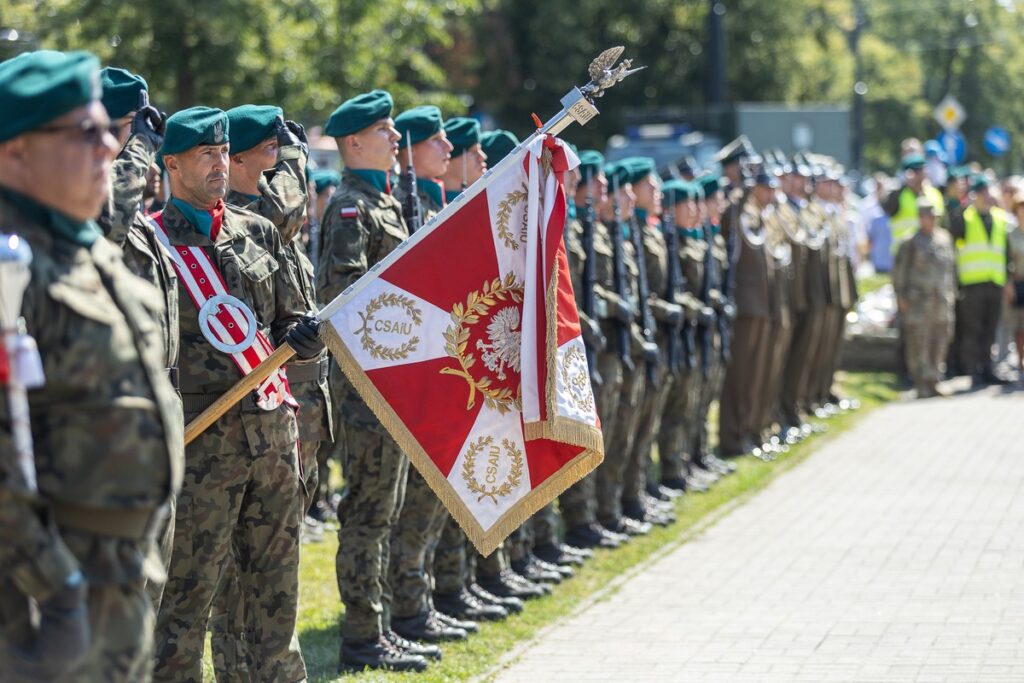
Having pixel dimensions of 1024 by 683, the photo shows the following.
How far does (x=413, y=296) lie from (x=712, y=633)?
278cm

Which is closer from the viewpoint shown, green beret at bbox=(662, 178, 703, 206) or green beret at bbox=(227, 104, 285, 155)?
green beret at bbox=(227, 104, 285, 155)

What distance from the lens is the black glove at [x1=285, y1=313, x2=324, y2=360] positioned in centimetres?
548

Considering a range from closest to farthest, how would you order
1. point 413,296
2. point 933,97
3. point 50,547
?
point 50,547 → point 413,296 → point 933,97

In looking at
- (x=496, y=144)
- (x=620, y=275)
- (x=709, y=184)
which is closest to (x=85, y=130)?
(x=496, y=144)

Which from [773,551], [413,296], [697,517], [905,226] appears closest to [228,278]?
[413,296]

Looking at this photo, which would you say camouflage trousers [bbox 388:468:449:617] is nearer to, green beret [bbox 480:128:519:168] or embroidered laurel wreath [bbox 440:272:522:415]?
embroidered laurel wreath [bbox 440:272:522:415]

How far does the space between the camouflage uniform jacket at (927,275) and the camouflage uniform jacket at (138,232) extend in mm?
13536

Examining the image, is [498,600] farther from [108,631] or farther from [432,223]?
[108,631]

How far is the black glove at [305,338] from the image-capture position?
548 centimetres

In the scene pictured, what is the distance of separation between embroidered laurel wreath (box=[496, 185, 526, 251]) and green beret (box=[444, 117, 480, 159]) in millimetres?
2202

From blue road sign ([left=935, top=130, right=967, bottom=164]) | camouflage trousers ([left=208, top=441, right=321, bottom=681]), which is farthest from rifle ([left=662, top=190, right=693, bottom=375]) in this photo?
blue road sign ([left=935, top=130, right=967, bottom=164])

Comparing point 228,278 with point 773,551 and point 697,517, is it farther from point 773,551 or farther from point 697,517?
point 697,517

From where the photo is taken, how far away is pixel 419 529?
24.8ft

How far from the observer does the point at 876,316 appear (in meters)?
20.3
